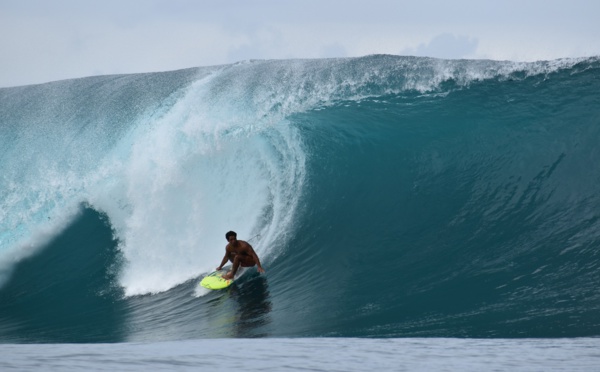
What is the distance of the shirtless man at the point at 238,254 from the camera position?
10016 millimetres

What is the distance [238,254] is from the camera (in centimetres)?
1007

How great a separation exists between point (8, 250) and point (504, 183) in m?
8.60

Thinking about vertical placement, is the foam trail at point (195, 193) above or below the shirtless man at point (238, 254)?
above

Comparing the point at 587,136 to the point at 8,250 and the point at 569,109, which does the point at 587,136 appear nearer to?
the point at 569,109

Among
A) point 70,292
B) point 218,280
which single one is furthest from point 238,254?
point 70,292

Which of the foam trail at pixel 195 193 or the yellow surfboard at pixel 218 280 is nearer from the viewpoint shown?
the yellow surfboard at pixel 218 280

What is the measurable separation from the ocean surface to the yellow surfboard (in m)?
0.13

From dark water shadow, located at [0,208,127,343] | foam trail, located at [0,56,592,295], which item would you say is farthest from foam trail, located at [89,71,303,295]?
dark water shadow, located at [0,208,127,343]

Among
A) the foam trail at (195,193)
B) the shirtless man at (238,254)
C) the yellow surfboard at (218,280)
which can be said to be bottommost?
the yellow surfboard at (218,280)

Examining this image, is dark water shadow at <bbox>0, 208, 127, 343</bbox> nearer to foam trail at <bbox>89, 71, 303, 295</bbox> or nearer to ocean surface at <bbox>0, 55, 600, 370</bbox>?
ocean surface at <bbox>0, 55, 600, 370</bbox>

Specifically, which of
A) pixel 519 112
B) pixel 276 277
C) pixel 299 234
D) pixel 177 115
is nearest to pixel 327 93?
pixel 177 115

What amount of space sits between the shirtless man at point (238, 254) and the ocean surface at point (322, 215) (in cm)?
20

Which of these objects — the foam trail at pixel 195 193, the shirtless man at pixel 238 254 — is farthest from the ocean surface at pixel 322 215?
the shirtless man at pixel 238 254

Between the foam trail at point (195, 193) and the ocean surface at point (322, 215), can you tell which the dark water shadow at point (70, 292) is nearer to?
the ocean surface at point (322, 215)
